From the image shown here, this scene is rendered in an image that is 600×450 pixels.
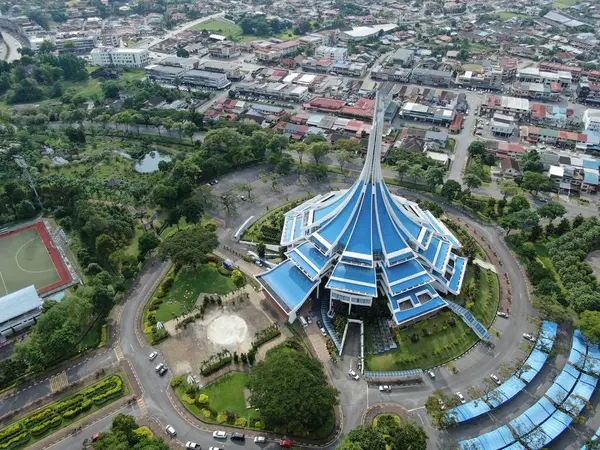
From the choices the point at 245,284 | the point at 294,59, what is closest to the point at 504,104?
the point at 294,59

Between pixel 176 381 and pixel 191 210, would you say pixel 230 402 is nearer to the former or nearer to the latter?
pixel 176 381

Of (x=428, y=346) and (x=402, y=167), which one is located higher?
(x=402, y=167)

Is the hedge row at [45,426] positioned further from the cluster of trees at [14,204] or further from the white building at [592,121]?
the white building at [592,121]

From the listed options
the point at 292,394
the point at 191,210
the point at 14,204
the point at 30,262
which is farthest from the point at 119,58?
the point at 292,394

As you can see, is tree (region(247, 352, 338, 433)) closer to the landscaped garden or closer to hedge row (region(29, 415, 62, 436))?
the landscaped garden

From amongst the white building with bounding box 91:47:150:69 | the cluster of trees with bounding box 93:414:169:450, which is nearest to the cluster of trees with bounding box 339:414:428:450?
the cluster of trees with bounding box 93:414:169:450

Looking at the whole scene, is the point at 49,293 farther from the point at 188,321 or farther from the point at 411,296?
the point at 411,296

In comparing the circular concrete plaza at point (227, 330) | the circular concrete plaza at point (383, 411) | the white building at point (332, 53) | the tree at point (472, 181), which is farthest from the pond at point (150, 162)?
the white building at point (332, 53)
